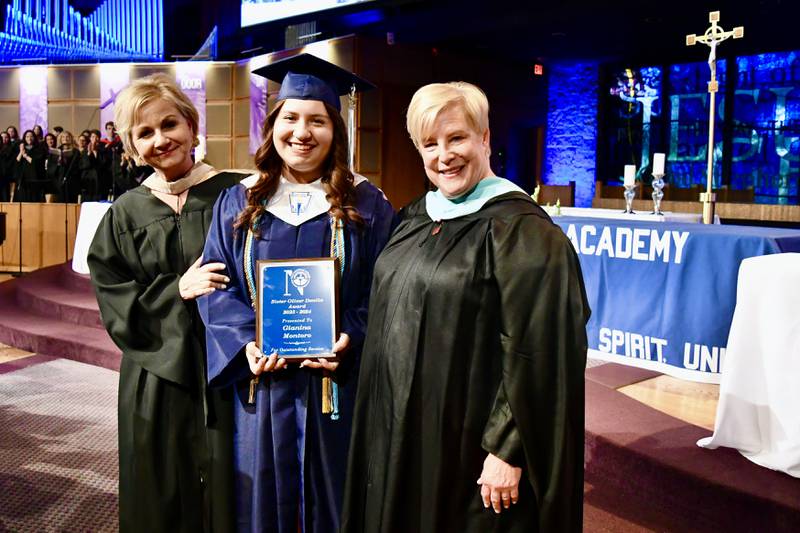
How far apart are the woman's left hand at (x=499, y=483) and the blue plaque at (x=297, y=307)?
510 mm

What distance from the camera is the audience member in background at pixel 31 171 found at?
11.6 metres

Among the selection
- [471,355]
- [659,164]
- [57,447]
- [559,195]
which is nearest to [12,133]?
[559,195]

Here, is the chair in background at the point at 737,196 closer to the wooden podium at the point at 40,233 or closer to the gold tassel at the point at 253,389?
the gold tassel at the point at 253,389

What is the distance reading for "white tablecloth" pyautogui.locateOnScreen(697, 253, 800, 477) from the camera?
9.05 feet

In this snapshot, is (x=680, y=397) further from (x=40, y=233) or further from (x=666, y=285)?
(x=40, y=233)

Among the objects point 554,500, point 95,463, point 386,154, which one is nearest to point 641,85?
point 386,154

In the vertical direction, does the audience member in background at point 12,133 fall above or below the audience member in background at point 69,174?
above

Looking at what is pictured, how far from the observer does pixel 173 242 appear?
221 centimetres

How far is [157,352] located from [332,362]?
25.2 inches

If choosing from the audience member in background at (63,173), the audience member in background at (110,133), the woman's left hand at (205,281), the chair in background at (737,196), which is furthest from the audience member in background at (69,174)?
the woman's left hand at (205,281)

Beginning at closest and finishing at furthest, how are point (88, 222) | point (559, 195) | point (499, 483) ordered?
point (499, 483)
point (88, 222)
point (559, 195)

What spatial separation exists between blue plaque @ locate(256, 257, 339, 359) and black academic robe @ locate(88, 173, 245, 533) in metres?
0.44

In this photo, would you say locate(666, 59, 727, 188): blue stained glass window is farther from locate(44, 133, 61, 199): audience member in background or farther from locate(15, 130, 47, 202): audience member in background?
locate(15, 130, 47, 202): audience member in background

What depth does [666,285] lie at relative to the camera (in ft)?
12.7
